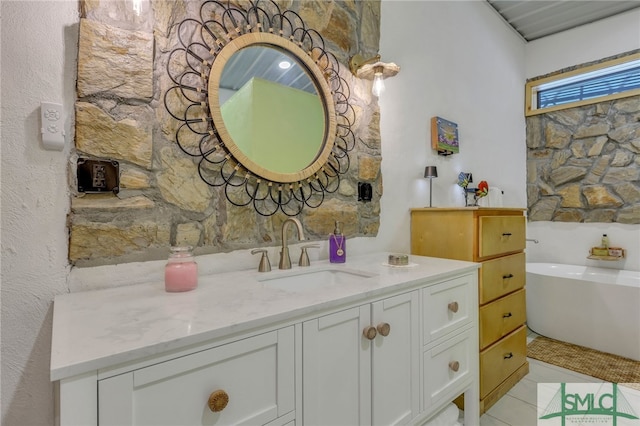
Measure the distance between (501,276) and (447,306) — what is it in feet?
2.40

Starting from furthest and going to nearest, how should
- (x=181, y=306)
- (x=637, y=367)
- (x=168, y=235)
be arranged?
(x=637, y=367) < (x=168, y=235) < (x=181, y=306)

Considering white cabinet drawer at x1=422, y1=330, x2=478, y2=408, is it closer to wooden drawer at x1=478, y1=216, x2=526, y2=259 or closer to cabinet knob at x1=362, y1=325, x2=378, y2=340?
cabinet knob at x1=362, y1=325, x2=378, y2=340

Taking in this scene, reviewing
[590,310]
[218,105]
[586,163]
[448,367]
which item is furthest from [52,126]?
[586,163]

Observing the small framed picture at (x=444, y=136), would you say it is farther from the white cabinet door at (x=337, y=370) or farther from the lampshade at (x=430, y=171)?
the white cabinet door at (x=337, y=370)

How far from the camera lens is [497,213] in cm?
191

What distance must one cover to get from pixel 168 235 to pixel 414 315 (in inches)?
39.5

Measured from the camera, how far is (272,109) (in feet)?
4.89

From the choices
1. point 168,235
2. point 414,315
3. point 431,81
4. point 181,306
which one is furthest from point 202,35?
point 431,81

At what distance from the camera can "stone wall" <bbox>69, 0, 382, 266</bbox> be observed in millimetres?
1023

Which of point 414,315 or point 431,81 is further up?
point 431,81

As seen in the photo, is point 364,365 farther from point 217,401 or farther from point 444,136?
point 444,136

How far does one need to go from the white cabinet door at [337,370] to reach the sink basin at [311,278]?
31 centimetres

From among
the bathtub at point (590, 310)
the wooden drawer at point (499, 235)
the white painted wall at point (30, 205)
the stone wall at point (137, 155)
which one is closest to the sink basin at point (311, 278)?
the stone wall at point (137, 155)

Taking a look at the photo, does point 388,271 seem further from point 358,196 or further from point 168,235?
point 168,235
